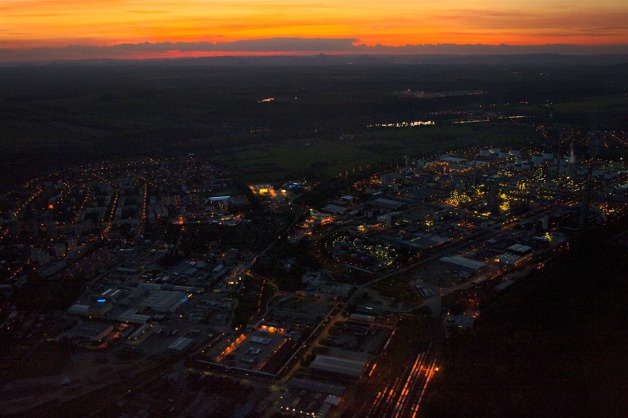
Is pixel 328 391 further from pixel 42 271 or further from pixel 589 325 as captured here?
pixel 42 271

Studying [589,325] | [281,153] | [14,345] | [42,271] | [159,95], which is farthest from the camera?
[159,95]

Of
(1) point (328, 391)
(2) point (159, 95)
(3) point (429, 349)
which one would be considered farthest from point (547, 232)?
(2) point (159, 95)

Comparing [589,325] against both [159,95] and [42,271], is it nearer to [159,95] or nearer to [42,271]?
[42,271]

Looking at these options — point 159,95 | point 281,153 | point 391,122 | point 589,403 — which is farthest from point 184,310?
point 159,95

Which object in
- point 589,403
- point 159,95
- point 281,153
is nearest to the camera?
point 589,403

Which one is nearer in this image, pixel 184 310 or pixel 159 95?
pixel 184 310

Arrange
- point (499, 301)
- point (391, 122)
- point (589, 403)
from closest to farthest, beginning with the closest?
point (589, 403) → point (499, 301) → point (391, 122)
